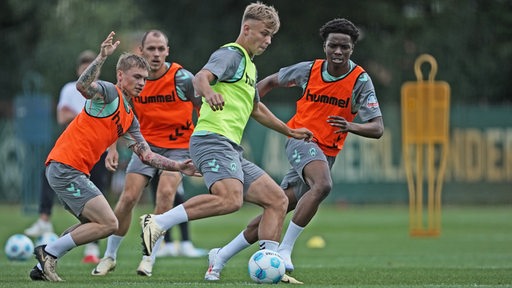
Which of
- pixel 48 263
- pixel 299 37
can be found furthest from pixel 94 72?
pixel 299 37

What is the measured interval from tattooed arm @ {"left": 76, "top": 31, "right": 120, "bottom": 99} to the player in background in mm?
3761

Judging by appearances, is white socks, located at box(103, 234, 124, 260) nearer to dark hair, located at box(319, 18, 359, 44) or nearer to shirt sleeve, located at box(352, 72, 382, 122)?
shirt sleeve, located at box(352, 72, 382, 122)

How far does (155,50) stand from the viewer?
36.5ft

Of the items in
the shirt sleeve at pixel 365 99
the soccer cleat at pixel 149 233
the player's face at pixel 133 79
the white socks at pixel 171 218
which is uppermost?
the player's face at pixel 133 79

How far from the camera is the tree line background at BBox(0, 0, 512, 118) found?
31578 millimetres

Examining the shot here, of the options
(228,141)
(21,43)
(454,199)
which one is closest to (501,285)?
(228,141)

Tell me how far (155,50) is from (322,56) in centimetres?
1940

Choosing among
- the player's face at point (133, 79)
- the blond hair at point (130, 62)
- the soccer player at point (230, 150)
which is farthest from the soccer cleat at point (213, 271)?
the blond hair at point (130, 62)

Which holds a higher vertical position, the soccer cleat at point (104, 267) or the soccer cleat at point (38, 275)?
the soccer cleat at point (38, 275)

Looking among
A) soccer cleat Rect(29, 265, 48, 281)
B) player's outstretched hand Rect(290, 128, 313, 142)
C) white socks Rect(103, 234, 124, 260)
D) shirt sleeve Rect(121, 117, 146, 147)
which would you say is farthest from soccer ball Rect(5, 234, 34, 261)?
player's outstretched hand Rect(290, 128, 313, 142)

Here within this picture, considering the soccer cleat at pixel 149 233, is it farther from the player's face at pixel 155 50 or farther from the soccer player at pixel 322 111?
the player's face at pixel 155 50

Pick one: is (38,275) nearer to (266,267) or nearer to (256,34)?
(266,267)

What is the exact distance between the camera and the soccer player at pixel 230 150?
9.09 metres

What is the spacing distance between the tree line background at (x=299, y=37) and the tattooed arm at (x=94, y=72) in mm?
21045
